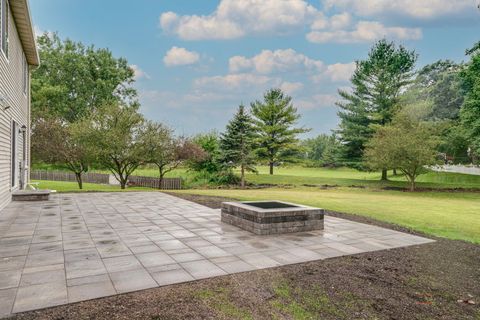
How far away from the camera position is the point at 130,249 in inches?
176

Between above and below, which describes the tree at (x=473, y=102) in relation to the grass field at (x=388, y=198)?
above

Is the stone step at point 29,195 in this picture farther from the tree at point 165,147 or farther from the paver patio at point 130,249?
the tree at point 165,147

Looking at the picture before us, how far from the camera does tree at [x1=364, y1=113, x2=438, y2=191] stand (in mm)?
18438

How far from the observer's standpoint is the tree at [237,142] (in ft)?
70.8

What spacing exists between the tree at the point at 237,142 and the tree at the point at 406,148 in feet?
26.6

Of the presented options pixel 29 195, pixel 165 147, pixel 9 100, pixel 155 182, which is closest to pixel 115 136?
pixel 165 147

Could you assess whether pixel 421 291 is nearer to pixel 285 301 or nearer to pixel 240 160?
pixel 285 301

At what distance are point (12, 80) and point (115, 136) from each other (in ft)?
23.2

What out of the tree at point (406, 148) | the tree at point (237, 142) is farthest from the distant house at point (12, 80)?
the tree at point (406, 148)

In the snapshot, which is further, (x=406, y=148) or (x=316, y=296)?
(x=406, y=148)

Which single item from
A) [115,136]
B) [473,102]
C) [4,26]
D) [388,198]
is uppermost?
[473,102]

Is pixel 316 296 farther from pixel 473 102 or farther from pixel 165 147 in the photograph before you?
pixel 473 102

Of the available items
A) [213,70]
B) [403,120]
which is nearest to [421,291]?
[403,120]

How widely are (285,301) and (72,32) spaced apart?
3305 centimetres
